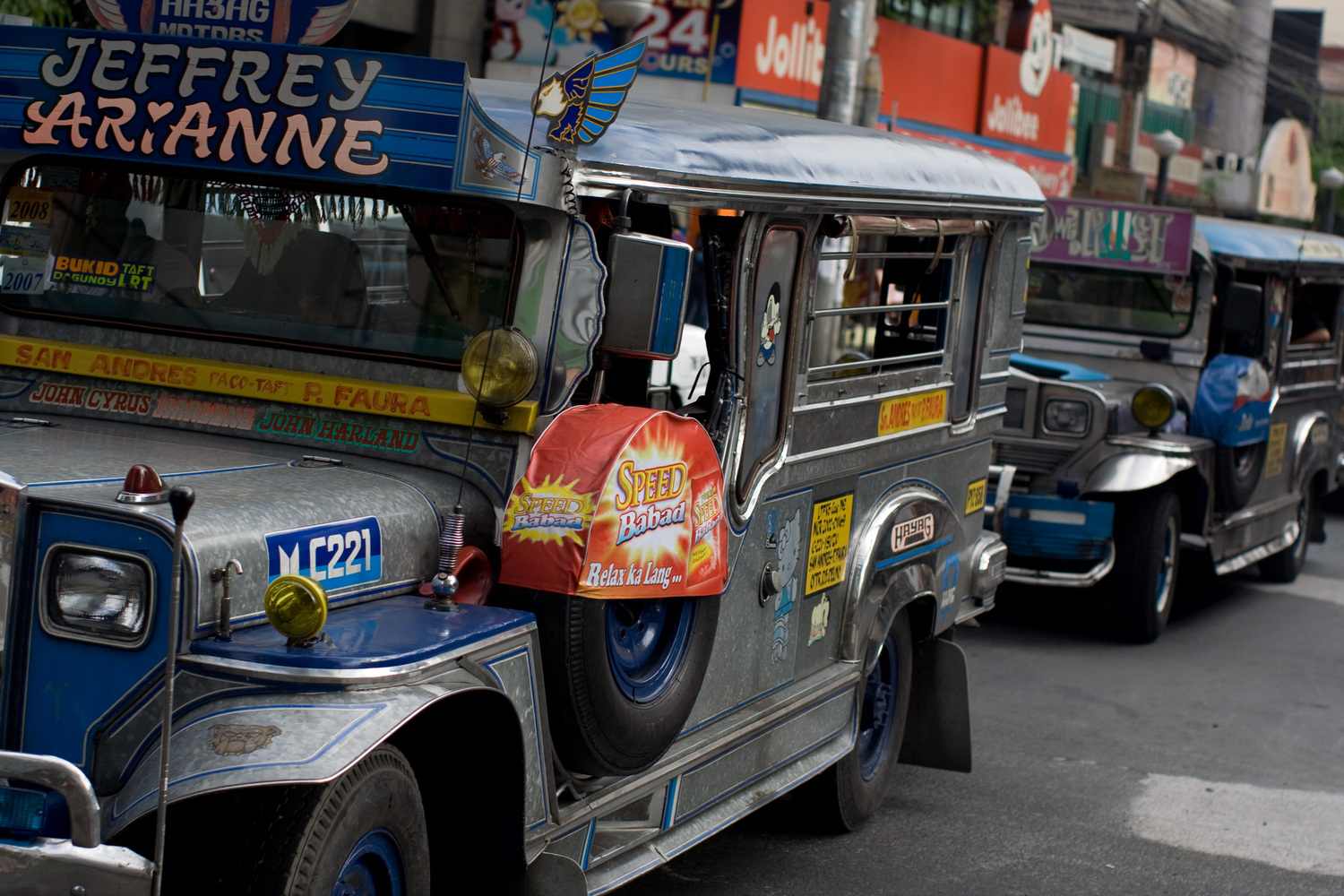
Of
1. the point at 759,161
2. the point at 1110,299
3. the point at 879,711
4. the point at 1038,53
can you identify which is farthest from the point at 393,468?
the point at 1038,53

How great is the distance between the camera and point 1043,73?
2123 cm

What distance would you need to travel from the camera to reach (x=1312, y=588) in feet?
35.4

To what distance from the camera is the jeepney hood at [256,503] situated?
2836 mm

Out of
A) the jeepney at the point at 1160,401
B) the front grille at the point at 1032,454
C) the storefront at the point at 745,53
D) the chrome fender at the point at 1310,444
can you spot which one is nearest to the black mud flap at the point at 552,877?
the jeepney at the point at 1160,401

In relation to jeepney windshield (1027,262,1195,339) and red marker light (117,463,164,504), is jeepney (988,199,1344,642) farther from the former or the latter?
red marker light (117,463,164,504)

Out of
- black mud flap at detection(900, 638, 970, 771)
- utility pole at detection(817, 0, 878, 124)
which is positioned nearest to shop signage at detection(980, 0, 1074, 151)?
utility pole at detection(817, 0, 878, 124)

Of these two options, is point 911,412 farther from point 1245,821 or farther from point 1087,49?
point 1087,49

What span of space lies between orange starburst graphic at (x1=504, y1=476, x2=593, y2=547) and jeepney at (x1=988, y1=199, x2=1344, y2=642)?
4.90 metres

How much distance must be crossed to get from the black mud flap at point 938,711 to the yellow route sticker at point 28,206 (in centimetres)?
342

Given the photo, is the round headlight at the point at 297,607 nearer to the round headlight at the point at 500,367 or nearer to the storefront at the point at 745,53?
the round headlight at the point at 500,367

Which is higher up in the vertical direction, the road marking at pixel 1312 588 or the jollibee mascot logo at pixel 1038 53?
the jollibee mascot logo at pixel 1038 53

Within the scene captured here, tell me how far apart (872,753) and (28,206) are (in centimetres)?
335

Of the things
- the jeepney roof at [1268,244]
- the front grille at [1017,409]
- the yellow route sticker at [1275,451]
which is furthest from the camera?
the yellow route sticker at [1275,451]

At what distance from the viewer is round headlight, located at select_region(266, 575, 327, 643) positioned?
8.99 feet
